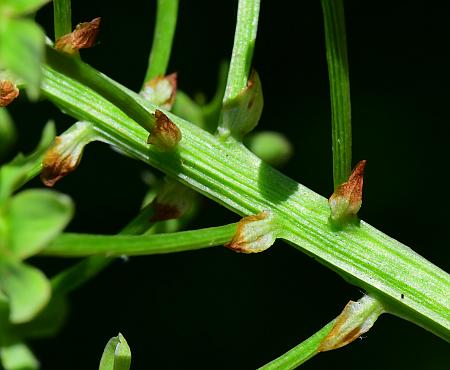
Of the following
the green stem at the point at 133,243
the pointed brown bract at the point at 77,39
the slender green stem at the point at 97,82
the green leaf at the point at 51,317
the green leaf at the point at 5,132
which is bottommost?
the green leaf at the point at 51,317

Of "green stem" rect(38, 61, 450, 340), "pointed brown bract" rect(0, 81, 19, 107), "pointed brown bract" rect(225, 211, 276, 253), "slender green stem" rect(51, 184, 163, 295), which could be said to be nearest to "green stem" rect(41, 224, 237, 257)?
"pointed brown bract" rect(225, 211, 276, 253)

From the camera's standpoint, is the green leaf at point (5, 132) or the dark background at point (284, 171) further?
the dark background at point (284, 171)

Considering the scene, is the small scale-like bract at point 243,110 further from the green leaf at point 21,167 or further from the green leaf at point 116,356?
the green leaf at point 116,356

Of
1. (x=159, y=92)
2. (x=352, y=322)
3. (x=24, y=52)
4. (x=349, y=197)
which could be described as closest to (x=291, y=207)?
(x=349, y=197)

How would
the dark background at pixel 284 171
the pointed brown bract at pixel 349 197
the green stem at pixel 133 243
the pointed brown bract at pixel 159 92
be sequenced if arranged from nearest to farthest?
the green stem at pixel 133 243
the pointed brown bract at pixel 349 197
the pointed brown bract at pixel 159 92
the dark background at pixel 284 171

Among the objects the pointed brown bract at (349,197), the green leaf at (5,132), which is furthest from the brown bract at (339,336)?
the green leaf at (5,132)

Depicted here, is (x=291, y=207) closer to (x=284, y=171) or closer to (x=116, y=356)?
(x=116, y=356)

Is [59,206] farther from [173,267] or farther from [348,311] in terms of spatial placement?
[173,267]
